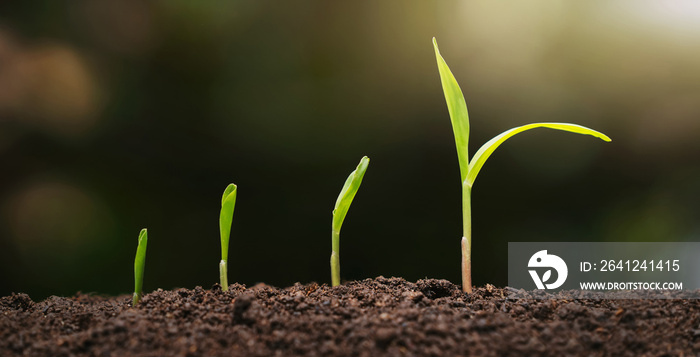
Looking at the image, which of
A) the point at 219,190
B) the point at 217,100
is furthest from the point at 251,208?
the point at 217,100

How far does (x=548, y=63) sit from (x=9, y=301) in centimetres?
165

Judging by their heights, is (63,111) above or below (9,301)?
above

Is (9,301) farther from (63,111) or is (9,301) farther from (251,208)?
(251,208)

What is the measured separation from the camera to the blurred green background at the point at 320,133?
4.45 feet

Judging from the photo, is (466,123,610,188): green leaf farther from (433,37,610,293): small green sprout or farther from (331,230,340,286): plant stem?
(331,230,340,286): plant stem

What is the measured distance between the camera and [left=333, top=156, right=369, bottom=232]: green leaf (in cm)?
110

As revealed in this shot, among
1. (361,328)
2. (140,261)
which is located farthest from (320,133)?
(361,328)

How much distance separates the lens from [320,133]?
1.44 meters

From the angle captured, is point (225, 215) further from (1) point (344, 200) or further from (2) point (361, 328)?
(2) point (361, 328)

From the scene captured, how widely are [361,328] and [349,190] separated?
0.39 meters

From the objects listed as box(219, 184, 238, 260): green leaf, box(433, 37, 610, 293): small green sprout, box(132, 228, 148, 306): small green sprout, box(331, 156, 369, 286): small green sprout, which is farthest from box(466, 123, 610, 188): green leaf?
box(132, 228, 148, 306): small green sprout

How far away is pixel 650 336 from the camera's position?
870mm

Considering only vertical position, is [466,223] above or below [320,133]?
below

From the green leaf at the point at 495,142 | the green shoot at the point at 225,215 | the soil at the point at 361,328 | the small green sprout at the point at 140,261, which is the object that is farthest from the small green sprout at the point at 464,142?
the small green sprout at the point at 140,261
